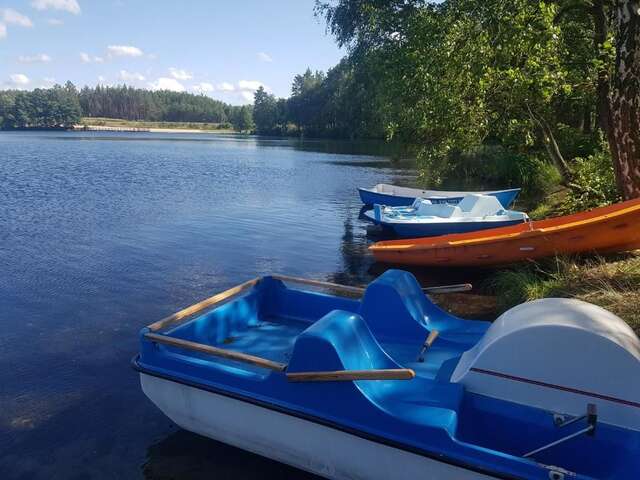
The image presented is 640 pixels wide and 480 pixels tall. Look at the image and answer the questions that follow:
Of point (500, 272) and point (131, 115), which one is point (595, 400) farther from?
point (131, 115)

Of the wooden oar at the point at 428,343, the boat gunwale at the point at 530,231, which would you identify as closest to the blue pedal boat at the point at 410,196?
the boat gunwale at the point at 530,231

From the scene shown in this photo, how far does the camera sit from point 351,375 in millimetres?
4504

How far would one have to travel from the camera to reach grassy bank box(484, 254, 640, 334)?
7.41 metres

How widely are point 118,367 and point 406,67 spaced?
11417 mm

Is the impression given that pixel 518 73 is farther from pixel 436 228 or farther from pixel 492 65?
pixel 436 228

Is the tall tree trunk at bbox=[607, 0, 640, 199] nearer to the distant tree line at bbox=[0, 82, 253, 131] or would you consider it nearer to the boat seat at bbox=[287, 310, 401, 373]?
the boat seat at bbox=[287, 310, 401, 373]

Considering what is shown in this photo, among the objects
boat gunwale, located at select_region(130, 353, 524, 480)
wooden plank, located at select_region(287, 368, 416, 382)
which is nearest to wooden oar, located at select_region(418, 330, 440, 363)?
wooden plank, located at select_region(287, 368, 416, 382)

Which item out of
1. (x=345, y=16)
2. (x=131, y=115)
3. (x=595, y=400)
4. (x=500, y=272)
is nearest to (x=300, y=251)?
(x=500, y=272)

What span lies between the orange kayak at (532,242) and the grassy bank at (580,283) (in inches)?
11.5

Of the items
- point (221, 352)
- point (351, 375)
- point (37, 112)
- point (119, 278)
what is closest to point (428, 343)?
point (351, 375)

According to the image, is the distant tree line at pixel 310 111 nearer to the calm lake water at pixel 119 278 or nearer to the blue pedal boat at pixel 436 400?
the calm lake water at pixel 119 278

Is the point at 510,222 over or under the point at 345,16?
under

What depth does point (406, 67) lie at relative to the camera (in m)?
14.7

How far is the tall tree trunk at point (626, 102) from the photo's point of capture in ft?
27.5
